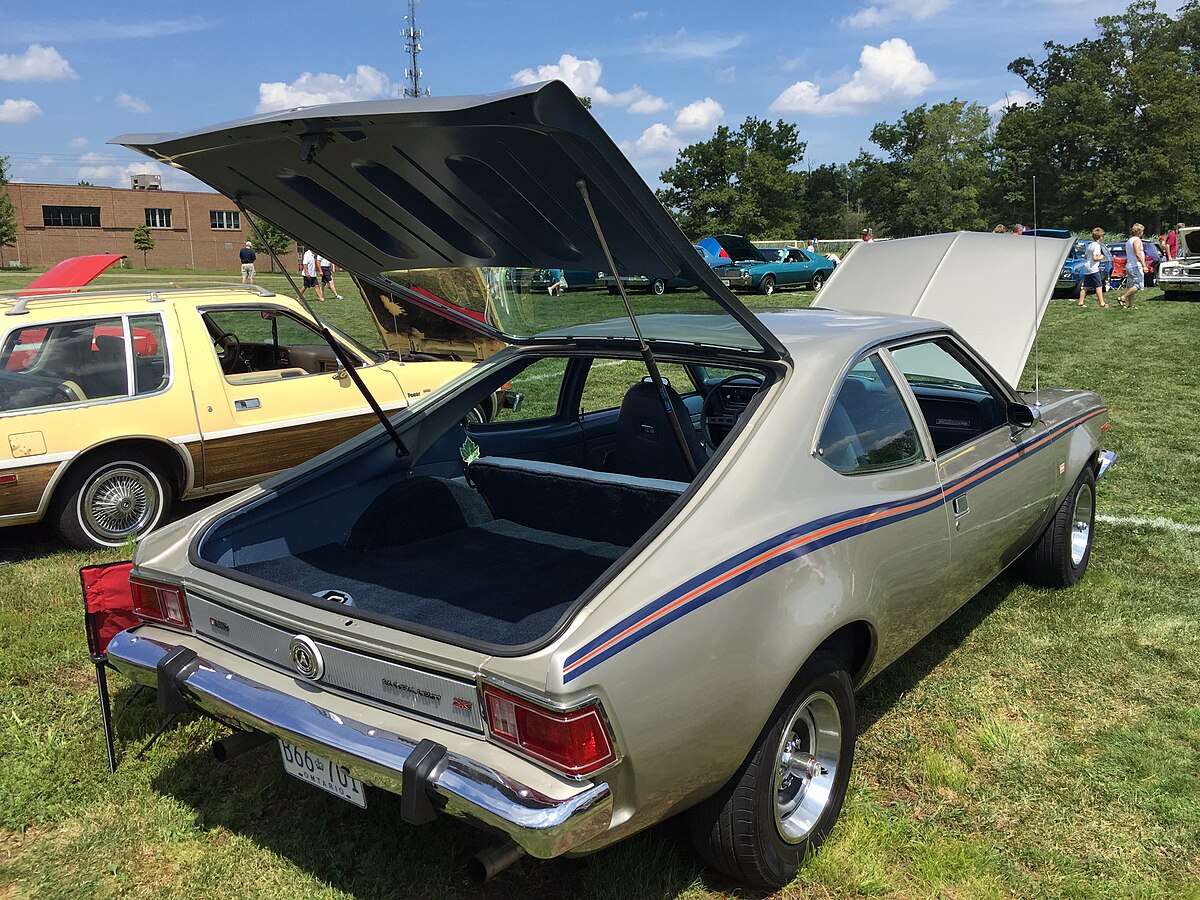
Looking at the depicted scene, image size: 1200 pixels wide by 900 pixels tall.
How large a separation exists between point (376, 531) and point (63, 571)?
2.87 meters

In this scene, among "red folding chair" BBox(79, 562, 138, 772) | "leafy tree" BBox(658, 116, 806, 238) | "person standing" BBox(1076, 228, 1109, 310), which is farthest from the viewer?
"leafy tree" BBox(658, 116, 806, 238)

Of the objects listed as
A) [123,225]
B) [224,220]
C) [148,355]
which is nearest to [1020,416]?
[148,355]

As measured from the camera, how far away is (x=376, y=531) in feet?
12.3

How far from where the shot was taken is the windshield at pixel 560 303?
9.60 ft

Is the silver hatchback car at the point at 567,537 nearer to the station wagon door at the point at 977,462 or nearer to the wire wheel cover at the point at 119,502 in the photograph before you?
the station wagon door at the point at 977,462

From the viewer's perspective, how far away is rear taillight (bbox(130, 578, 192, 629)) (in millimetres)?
2998

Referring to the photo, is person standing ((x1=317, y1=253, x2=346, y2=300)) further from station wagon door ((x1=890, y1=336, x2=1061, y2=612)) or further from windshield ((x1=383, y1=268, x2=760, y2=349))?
station wagon door ((x1=890, y1=336, x2=1061, y2=612))

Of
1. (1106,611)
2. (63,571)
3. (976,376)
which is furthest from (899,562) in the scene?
(63,571)

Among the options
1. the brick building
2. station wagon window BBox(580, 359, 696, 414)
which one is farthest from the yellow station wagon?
the brick building

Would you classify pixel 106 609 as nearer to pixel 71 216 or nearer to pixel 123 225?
pixel 123 225

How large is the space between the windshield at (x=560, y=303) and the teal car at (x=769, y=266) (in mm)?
22227

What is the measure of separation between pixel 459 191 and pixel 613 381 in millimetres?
7881

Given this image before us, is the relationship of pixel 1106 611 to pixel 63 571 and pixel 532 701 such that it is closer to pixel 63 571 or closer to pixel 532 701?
pixel 532 701

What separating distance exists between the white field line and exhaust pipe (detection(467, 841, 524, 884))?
16.7ft
